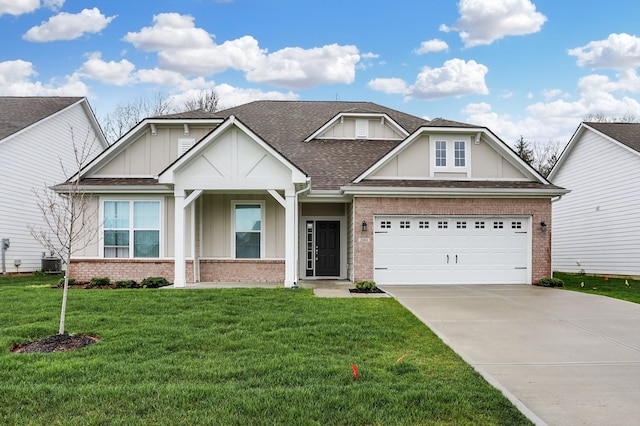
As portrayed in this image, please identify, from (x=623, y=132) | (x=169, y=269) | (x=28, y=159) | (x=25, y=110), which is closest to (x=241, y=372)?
(x=169, y=269)

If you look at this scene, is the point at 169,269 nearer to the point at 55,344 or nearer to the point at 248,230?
the point at 248,230

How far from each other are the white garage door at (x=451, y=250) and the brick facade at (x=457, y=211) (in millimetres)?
247

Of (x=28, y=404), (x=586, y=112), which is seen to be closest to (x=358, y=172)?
(x=28, y=404)

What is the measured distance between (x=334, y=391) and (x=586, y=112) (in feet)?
157

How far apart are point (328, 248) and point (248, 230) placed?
3112mm

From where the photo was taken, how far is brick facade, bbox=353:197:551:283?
1524cm

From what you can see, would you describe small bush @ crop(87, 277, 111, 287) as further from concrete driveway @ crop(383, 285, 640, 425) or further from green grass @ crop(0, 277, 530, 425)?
concrete driveway @ crop(383, 285, 640, 425)

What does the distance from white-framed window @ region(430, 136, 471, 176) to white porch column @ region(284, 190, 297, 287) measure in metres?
4.76

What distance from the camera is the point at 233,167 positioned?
1445 cm

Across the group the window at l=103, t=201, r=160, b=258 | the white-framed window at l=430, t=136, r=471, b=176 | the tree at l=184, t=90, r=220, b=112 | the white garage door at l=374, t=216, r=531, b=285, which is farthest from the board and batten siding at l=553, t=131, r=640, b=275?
the tree at l=184, t=90, r=220, b=112

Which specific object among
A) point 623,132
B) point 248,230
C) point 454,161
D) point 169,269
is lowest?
point 169,269

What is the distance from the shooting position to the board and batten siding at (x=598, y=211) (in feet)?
64.2

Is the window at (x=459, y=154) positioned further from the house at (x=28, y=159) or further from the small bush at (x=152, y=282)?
the house at (x=28, y=159)

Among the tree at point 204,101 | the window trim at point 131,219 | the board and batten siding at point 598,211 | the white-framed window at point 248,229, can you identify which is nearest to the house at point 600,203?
the board and batten siding at point 598,211
